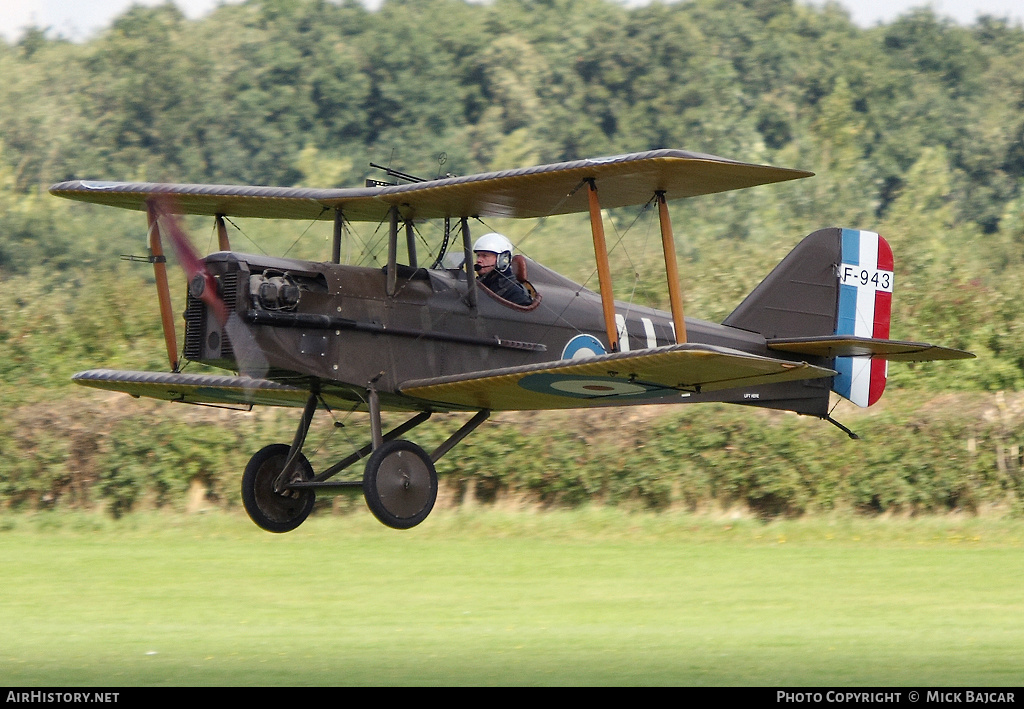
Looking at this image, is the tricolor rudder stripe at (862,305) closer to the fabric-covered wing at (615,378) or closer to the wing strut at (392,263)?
the fabric-covered wing at (615,378)

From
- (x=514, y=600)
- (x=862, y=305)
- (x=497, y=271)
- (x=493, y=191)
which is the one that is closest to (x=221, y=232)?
(x=497, y=271)

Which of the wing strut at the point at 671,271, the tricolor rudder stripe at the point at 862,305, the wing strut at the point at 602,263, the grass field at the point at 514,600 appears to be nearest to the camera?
the grass field at the point at 514,600

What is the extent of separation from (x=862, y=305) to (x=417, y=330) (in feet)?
16.4

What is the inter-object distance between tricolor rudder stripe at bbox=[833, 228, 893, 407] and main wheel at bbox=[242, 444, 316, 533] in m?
5.26

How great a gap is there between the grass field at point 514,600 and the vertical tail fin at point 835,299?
6.81 feet

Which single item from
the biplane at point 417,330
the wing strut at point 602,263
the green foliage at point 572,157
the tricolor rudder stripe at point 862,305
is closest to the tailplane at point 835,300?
the tricolor rudder stripe at point 862,305

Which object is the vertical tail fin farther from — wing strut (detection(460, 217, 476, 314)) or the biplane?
wing strut (detection(460, 217, 476, 314))

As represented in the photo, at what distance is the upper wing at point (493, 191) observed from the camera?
29.2 feet

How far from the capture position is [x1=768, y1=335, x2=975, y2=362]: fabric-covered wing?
959cm

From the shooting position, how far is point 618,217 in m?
35.4

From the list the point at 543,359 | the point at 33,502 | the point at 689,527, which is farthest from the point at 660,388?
the point at 33,502

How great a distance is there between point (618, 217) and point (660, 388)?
26.0 meters
